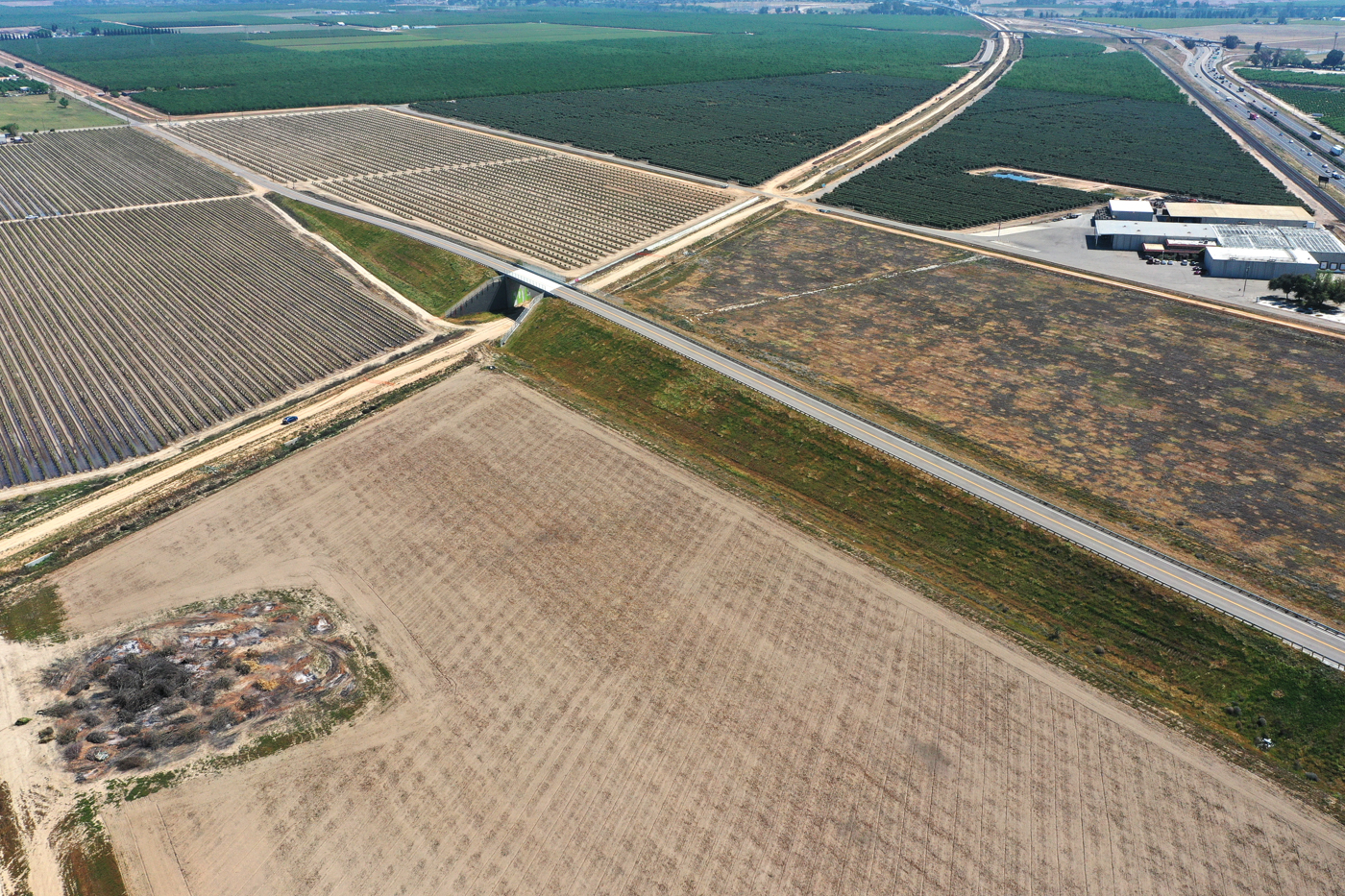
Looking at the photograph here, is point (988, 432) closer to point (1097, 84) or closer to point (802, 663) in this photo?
point (802, 663)

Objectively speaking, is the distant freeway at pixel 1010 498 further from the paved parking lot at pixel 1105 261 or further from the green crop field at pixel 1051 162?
the green crop field at pixel 1051 162

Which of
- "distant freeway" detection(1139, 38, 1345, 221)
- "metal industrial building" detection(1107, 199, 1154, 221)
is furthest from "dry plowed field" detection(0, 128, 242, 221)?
"distant freeway" detection(1139, 38, 1345, 221)

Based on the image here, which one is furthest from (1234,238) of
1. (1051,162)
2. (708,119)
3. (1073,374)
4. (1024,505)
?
(708,119)

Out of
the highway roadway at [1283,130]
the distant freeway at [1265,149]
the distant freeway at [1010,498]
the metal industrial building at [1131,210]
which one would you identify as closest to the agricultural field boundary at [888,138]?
the metal industrial building at [1131,210]

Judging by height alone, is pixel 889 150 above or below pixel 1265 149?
above

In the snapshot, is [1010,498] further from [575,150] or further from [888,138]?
[888,138]
